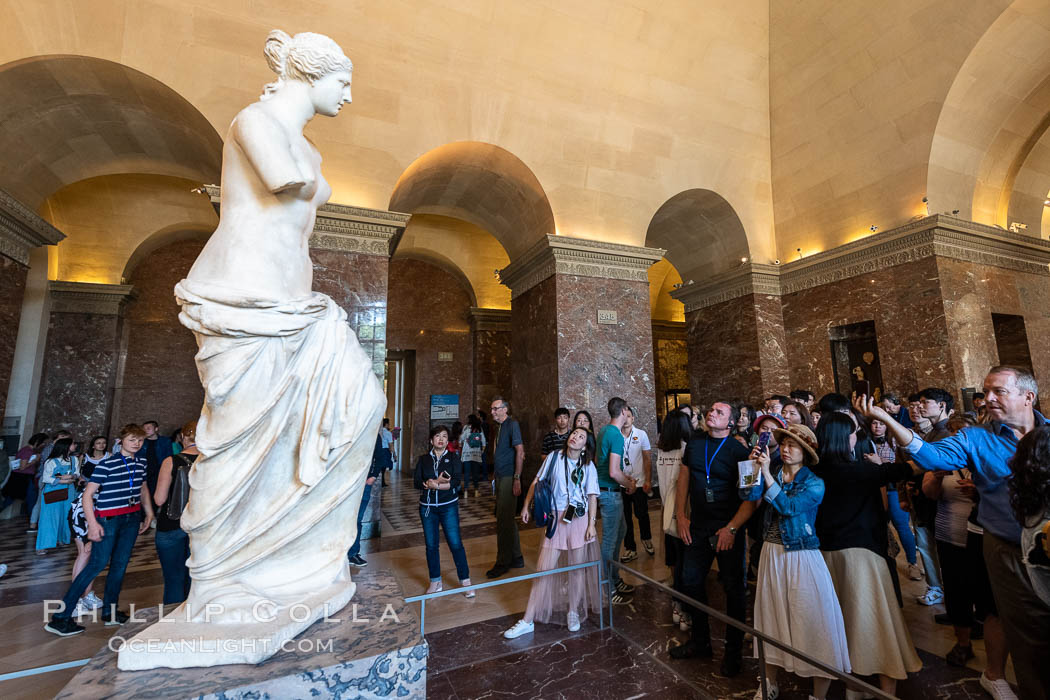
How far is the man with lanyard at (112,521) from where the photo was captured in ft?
11.3

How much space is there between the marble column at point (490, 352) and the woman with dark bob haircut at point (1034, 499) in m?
11.0

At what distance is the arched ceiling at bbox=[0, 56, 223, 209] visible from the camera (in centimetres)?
554

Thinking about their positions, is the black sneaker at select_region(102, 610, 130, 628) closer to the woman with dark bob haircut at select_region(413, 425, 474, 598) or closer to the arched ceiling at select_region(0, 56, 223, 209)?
the woman with dark bob haircut at select_region(413, 425, 474, 598)

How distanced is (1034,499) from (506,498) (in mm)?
3607

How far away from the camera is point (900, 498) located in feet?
13.3

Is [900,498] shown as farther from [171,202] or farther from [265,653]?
[171,202]

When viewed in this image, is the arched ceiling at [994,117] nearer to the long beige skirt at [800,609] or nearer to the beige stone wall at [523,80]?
the beige stone wall at [523,80]

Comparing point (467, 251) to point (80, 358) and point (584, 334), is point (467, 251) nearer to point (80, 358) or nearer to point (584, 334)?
Answer: point (584, 334)

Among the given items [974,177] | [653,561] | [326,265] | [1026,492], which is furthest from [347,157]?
[974,177]

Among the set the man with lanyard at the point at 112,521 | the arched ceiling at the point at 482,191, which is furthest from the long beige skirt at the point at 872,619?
Result: the arched ceiling at the point at 482,191

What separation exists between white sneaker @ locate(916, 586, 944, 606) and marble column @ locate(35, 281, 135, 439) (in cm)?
1225

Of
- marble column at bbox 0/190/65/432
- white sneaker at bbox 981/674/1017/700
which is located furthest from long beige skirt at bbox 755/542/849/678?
marble column at bbox 0/190/65/432

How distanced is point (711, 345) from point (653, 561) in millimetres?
6285

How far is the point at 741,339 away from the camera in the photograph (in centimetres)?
938
